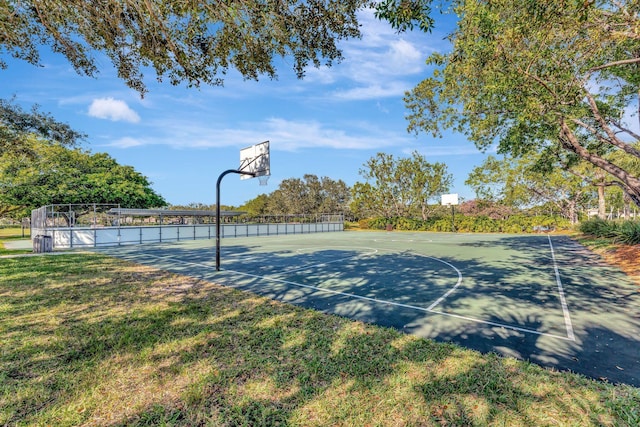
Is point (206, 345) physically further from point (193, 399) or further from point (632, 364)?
point (632, 364)

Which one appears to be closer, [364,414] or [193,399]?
[364,414]

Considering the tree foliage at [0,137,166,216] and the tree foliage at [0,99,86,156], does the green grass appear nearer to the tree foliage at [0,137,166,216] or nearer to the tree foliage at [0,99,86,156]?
Result: the tree foliage at [0,99,86,156]

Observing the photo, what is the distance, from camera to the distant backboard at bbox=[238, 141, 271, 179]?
40.0 ft

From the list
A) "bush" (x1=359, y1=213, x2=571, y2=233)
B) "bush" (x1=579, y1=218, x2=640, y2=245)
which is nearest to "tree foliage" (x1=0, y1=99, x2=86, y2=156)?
"bush" (x1=579, y1=218, x2=640, y2=245)

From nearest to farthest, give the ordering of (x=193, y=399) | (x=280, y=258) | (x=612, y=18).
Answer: (x=193, y=399), (x=612, y=18), (x=280, y=258)

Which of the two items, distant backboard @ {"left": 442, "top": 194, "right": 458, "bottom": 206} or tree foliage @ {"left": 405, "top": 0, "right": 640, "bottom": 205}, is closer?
tree foliage @ {"left": 405, "top": 0, "right": 640, "bottom": 205}

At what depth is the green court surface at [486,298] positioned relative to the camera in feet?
13.2

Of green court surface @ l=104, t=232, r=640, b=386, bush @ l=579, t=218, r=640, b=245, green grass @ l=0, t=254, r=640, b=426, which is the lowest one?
green court surface @ l=104, t=232, r=640, b=386

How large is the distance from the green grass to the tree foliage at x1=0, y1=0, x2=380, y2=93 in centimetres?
538

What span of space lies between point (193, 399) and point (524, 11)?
8870 millimetres

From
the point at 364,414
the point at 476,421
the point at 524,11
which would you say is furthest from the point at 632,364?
the point at 524,11

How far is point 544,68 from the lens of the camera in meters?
7.67

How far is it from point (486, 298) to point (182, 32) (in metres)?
8.77

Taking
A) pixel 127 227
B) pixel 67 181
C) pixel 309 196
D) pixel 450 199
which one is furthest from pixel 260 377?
pixel 309 196
